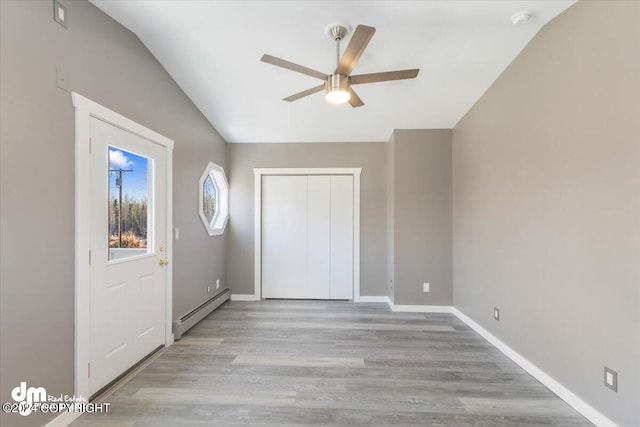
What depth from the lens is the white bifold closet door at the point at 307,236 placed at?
14.9 feet

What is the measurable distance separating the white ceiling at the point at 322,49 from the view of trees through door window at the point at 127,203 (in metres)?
1.11

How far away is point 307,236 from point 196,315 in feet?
6.33

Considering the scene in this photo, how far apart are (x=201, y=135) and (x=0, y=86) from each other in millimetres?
2267

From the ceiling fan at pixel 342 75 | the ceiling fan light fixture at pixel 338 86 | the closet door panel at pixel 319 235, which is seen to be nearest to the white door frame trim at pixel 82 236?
the ceiling fan at pixel 342 75

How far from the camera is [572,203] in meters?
1.99

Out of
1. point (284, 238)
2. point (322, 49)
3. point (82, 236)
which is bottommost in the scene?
point (284, 238)

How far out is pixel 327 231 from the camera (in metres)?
4.57

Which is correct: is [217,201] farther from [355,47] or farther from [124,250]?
[355,47]

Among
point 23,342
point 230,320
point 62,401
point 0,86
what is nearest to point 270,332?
point 230,320

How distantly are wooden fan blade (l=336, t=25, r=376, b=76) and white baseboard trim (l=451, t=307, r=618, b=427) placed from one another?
2.74m

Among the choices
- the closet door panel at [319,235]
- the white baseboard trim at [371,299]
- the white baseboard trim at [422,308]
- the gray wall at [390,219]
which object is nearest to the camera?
the white baseboard trim at [422,308]

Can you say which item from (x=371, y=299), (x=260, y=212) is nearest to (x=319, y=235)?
(x=260, y=212)

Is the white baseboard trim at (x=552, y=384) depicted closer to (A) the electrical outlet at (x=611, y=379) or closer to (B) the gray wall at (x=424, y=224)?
(A) the electrical outlet at (x=611, y=379)

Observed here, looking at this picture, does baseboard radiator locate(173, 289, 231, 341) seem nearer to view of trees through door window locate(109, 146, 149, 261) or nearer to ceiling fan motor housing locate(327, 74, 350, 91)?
view of trees through door window locate(109, 146, 149, 261)
